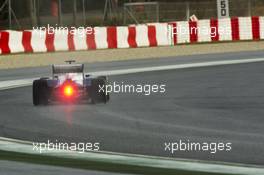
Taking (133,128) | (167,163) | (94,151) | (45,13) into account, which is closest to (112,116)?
(133,128)

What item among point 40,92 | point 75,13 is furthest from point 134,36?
point 40,92

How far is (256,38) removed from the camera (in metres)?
32.8

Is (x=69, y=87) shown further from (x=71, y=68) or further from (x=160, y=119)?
(x=160, y=119)

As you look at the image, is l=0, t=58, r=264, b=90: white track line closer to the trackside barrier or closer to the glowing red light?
the glowing red light

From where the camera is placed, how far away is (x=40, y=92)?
12.8 metres

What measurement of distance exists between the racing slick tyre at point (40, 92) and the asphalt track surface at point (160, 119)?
12cm

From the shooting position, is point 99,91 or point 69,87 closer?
point 69,87

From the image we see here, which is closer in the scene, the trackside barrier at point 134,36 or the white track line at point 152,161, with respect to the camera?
the white track line at point 152,161

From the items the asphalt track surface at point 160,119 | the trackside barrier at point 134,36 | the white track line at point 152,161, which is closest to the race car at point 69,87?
the asphalt track surface at point 160,119

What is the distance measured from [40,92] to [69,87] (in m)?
Answer: 0.57

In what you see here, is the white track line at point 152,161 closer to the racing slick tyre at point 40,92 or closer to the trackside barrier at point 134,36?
the racing slick tyre at point 40,92

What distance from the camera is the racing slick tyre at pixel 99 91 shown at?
12688mm

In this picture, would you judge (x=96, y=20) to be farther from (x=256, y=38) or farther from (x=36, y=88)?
(x=36, y=88)

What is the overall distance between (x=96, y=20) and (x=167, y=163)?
34648 mm
